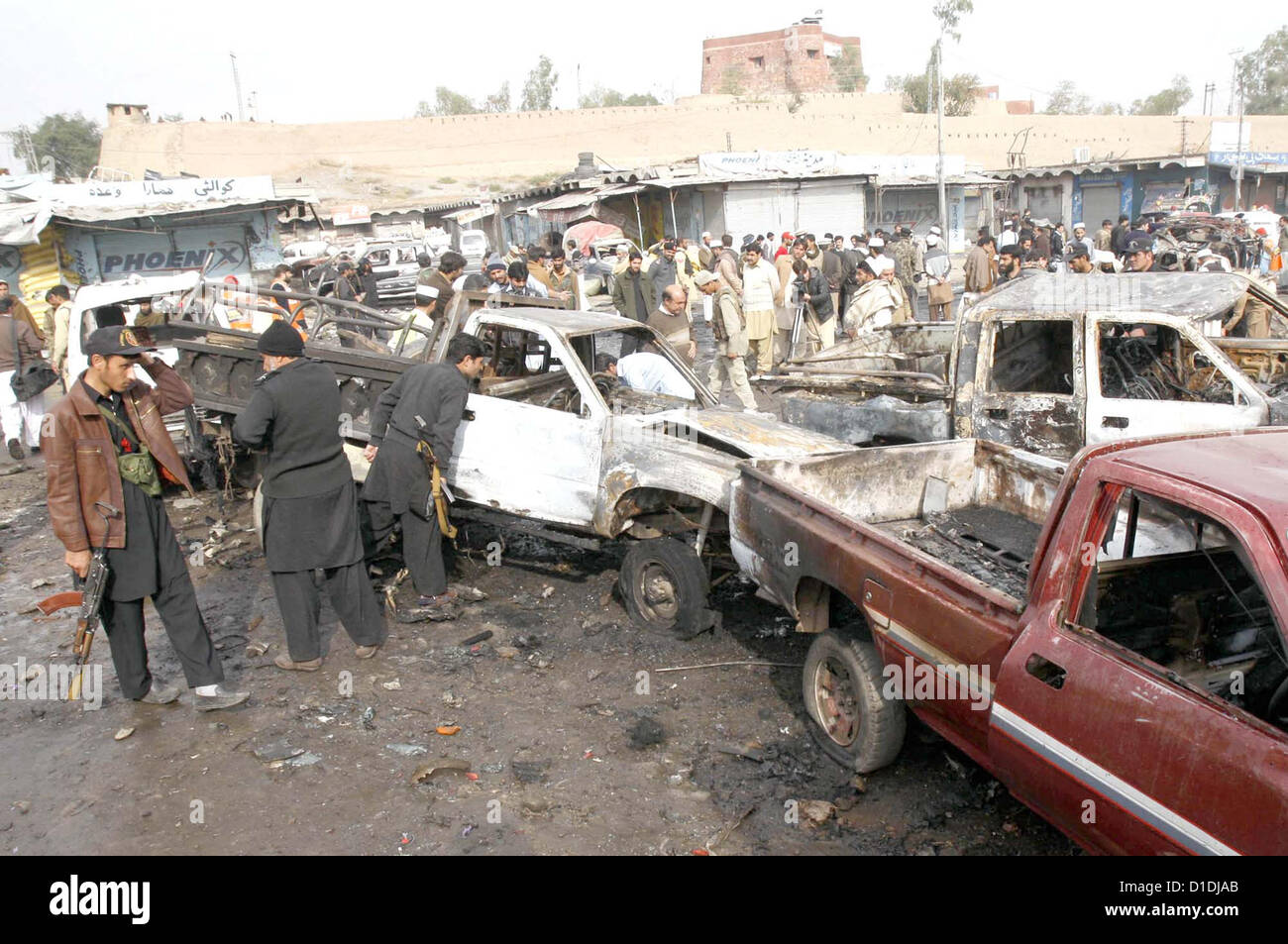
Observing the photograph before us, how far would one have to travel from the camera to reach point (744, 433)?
5.87 m

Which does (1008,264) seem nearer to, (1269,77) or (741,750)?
(741,750)

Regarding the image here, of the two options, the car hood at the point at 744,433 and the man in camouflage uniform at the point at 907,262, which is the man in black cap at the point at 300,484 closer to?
the car hood at the point at 744,433

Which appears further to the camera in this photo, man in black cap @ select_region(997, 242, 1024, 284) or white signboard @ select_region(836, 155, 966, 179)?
white signboard @ select_region(836, 155, 966, 179)

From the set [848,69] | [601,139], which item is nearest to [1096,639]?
[601,139]

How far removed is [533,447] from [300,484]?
1.54 m

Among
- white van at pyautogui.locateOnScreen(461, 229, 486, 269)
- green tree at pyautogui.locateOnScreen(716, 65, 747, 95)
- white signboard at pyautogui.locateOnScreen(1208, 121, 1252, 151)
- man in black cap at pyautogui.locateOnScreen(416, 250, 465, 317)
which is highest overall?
green tree at pyautogui.locateOnScreen(716, 65, 747, 95)

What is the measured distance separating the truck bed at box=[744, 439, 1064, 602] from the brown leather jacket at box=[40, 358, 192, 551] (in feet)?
10.0

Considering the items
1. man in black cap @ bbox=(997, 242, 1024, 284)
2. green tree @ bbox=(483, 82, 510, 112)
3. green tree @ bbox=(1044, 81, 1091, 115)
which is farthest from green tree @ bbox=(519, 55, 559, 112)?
man in black cap @ bbox=(997, 242, 1024, 284)

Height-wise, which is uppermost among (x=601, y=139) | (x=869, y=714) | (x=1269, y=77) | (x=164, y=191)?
(x=1269, y=77)

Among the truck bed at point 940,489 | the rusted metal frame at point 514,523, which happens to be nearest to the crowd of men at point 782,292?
the rusted metal frame at point 514,523

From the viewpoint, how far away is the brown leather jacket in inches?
175

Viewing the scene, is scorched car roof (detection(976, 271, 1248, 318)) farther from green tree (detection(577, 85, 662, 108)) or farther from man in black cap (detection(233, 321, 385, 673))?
green tree (detection(577, 85, 662, 108))
